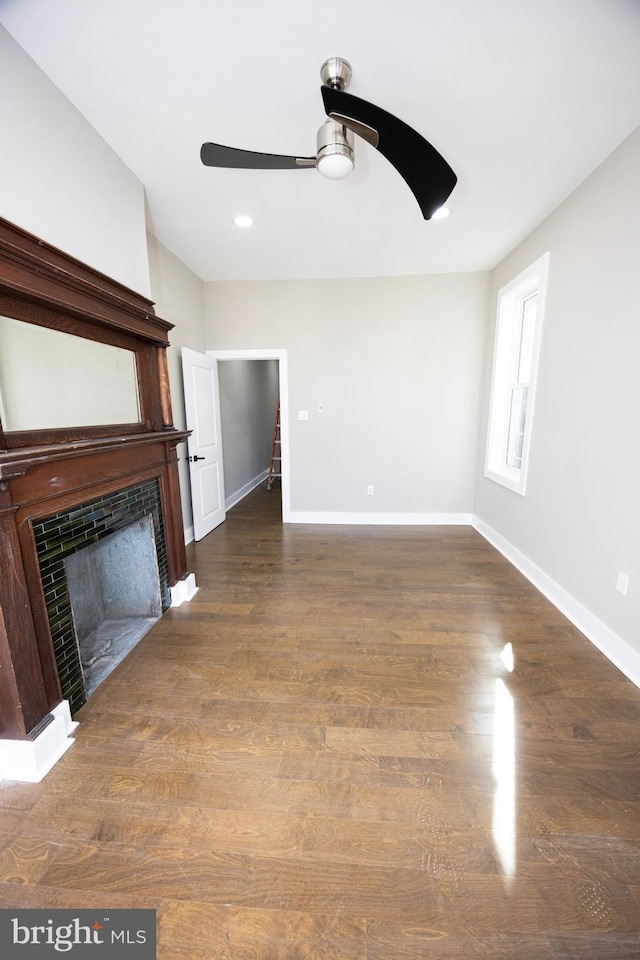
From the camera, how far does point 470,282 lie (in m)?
3.68

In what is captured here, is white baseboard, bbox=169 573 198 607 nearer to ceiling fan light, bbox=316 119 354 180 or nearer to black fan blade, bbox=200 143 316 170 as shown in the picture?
black fan blade, bbox=200 143 316 170

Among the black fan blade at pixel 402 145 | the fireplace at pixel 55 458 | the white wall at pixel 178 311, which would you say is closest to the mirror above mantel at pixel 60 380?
the fireplace at pixel 55 458

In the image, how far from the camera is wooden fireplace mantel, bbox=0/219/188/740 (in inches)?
49.7

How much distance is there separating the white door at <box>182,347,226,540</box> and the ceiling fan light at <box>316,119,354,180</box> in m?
2.13

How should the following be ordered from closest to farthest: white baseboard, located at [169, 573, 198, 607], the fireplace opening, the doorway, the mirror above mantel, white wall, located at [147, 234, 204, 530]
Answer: the mirror above mantel
the fireplace opening
white baseboard, located at [169, 573, 198, 607]
white wall, located at [147, 234, 204, 530]
the doorway

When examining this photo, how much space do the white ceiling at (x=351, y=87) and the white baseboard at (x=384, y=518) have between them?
9.34 ft

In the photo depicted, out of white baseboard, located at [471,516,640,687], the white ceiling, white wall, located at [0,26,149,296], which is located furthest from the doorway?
white baseboard, located at [471,516,640,687]

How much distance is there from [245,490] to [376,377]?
2.81 meters

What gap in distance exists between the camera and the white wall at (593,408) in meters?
1.86

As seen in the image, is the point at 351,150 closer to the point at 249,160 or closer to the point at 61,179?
the point at 249,160

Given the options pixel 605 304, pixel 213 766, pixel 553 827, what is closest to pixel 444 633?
pixel 553 827

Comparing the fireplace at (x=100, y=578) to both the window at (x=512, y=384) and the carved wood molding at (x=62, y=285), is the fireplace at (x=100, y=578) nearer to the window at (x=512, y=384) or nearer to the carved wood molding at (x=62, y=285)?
the carved wood molding at (x=62, y=285)
